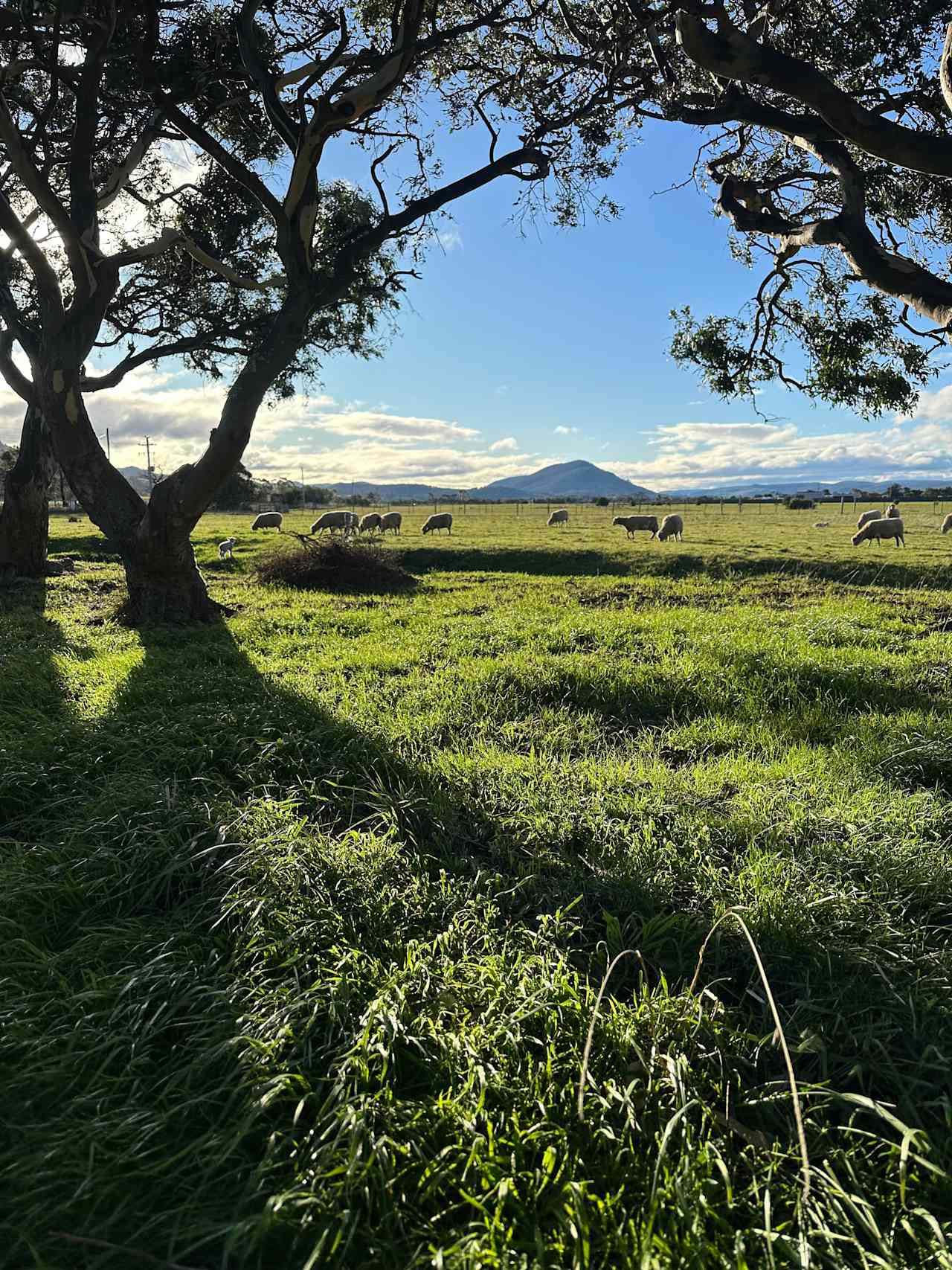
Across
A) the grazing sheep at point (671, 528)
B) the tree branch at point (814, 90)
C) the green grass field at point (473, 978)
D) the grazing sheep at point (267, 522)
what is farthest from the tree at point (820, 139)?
the grazing sheep at point (267, 522)

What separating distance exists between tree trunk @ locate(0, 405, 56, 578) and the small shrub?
432cm

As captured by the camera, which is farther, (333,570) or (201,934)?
(333,570)

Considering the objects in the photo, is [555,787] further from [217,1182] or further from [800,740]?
[217,1182]

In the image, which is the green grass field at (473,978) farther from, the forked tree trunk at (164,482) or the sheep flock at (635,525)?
the sheep flock at (635,525)

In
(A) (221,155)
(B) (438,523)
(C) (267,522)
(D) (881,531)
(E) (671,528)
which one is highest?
(A) (221,155)

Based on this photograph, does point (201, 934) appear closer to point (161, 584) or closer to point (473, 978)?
point (473, 978)

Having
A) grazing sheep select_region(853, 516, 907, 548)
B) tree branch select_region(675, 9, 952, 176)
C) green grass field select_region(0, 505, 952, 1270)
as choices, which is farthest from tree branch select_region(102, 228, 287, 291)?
grazing sheep select_region(853, 516, 907, 548)

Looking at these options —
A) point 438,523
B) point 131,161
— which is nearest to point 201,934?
point 131,161

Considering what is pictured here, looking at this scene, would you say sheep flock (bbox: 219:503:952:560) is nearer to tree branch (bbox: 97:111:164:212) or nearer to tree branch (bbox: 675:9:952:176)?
tree branch (bbox: 97:111:164:212)

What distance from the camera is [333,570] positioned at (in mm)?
13008

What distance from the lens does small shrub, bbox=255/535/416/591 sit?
12.9 m

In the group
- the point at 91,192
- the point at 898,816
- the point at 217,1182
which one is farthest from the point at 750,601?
the point at 91,192

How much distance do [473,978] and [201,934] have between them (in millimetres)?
1140

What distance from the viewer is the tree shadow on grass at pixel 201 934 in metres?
1.61
